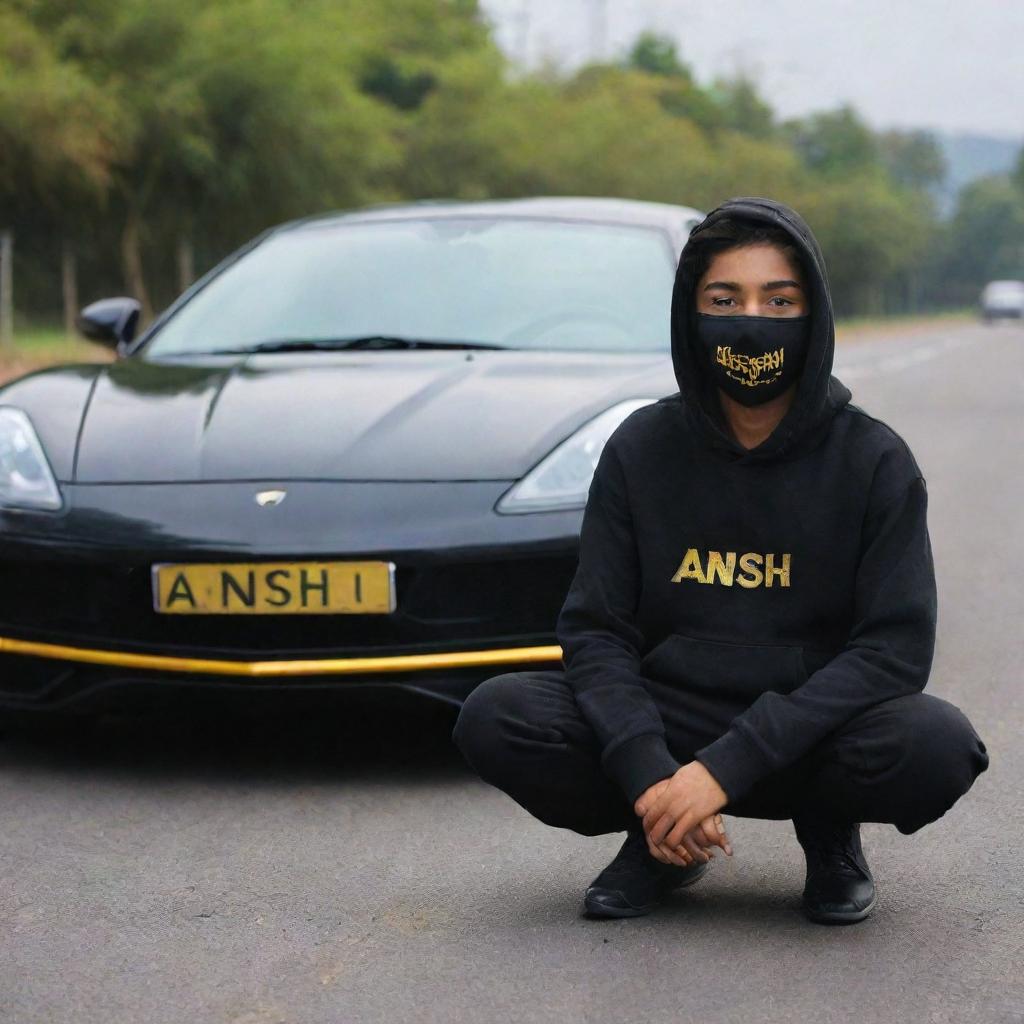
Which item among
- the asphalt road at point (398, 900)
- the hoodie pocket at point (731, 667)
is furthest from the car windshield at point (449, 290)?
the hoodie pocket at point (731, 667)

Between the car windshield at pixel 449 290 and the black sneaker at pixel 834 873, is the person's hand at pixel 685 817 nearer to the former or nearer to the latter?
the black sneaker at pixel 834 873

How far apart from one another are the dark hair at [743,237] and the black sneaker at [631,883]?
0.94m

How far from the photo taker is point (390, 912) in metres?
3.08

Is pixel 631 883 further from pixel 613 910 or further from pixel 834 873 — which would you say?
pixel 834 873

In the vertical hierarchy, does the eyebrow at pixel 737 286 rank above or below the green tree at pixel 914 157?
above

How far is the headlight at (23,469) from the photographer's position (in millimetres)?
4035

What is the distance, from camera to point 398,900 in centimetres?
315

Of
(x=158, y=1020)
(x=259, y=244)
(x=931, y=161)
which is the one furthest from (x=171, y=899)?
(x=931, y=161)

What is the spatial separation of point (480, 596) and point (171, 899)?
1.00m

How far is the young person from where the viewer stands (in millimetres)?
2885

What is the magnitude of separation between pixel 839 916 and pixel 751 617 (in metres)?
0.48

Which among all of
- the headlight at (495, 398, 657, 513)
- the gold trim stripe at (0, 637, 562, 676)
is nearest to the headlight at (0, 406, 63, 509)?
the gold trim stripe at (0, 637, 562, 676)

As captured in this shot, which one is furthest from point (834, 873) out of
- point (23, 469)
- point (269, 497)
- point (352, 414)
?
point (23, 469)

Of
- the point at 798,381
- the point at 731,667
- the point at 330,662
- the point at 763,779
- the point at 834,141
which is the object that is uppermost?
the point at 798,381
